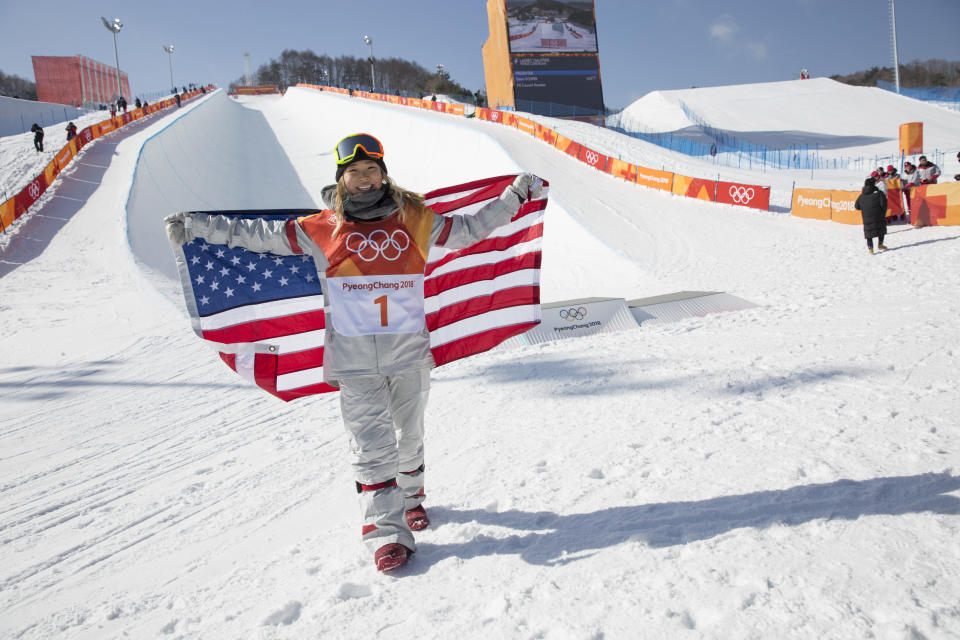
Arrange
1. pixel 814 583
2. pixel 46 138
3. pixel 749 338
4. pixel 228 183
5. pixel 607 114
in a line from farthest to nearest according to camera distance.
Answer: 1. pixel 607 114
2. pixel 46 138
3. pixel 228 183
4. pixel 749 338
5. pixel 814 583

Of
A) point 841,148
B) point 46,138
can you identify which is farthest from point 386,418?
point 841,148

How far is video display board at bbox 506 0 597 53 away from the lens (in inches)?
1511

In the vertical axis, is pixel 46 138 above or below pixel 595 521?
above

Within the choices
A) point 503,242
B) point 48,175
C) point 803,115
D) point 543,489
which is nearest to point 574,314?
point 503,242

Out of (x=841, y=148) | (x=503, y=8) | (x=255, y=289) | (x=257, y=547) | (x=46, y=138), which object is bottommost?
(x=257, y=547)

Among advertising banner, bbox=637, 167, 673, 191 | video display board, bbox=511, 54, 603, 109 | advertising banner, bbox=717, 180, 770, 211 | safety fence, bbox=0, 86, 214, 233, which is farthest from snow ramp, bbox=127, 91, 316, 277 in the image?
video display board, bbox=511, 54, 603, 109

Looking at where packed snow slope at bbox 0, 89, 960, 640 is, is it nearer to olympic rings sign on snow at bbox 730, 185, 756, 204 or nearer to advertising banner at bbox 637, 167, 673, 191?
olympic rings sign on snow at bbox 730, 185, 756, 204

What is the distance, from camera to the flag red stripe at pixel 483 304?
3.15 meters

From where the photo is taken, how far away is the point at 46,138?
1080 inches

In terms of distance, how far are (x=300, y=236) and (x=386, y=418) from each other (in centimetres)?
95

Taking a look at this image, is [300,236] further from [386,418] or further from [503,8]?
[503,8]

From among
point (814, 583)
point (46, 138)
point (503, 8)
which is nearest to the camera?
point (814, 583)

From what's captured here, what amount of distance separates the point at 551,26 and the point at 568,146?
69.3ft

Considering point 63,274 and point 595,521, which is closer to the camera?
point 595,521
